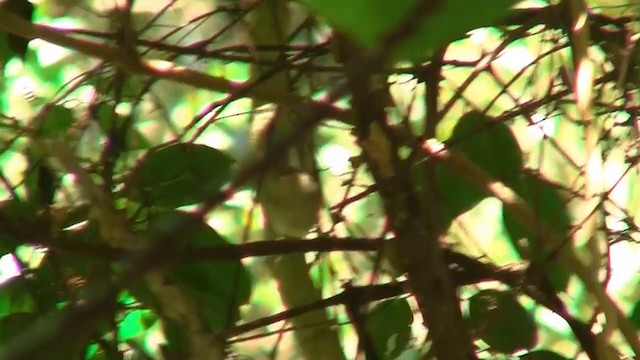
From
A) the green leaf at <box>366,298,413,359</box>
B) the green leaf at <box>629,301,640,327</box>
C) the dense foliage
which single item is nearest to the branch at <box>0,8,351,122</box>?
the dense foliage

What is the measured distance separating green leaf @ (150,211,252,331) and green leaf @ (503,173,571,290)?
15 cm

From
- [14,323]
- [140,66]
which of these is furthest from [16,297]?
[140,66]

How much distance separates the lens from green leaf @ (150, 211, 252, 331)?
428 millimetres

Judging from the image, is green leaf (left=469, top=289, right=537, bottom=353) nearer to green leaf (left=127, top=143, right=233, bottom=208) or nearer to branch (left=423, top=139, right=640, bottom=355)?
branch (left=423, top=139, right=640, bottom=355)

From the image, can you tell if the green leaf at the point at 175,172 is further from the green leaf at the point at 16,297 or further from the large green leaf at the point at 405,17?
the large green leaf at the point at 405,17

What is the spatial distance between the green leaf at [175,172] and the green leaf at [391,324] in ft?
0.37

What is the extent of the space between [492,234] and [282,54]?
20 centimetres

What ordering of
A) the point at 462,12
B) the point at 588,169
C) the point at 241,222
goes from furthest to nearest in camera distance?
the point at 241,222 → the point at 588,169 → the point at 462,12

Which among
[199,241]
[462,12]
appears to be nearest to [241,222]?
[199,241]

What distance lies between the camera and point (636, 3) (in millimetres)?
470

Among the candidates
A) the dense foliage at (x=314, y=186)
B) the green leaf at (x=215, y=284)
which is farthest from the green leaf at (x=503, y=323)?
the green leaf at (x=215, y=284)

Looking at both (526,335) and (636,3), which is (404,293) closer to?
(526,335)

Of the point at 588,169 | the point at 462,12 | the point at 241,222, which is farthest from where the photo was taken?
the point at 241,222

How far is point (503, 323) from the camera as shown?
447 mm
